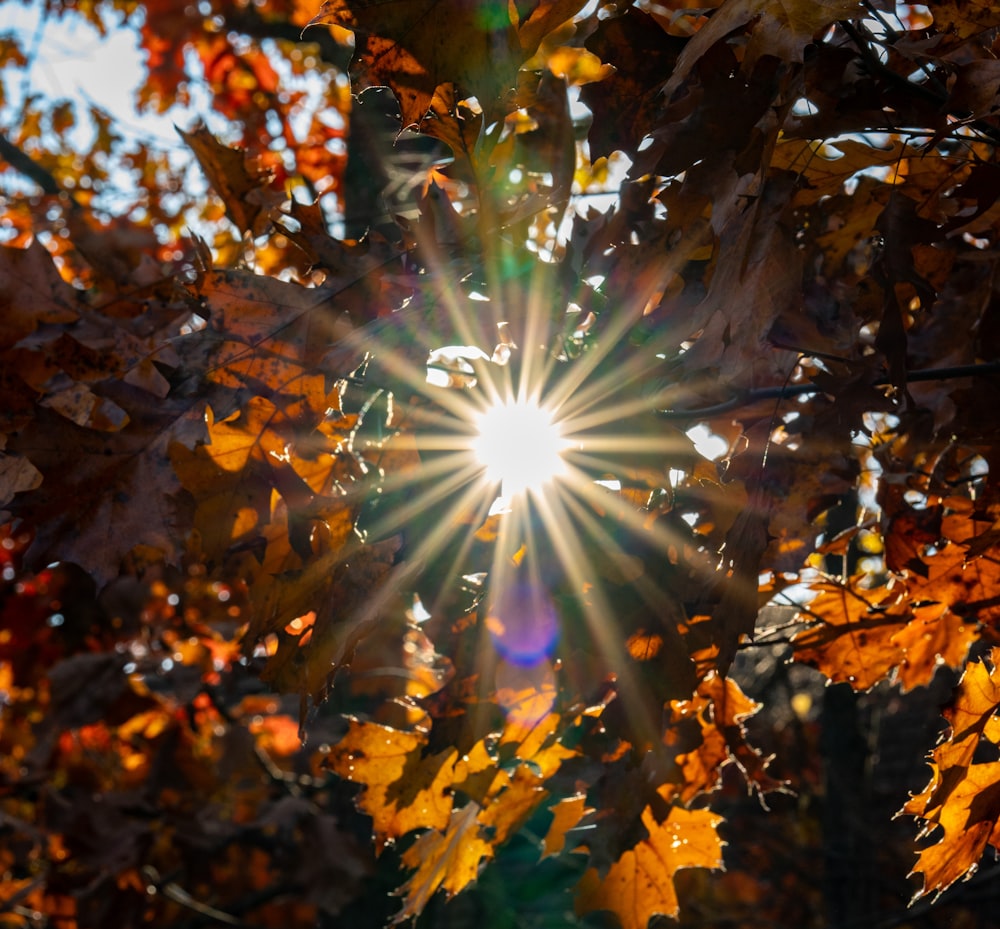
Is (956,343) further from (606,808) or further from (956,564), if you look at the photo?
(606,808)

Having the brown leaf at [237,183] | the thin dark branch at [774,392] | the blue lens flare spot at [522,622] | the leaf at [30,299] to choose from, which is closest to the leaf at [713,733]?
the blue lens flare spot at [522,622]

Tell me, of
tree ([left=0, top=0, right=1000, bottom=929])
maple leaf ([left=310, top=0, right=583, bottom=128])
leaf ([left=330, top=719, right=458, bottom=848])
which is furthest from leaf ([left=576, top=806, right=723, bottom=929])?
maple leaf ([left=310, top=0, right=583, bottom=128])

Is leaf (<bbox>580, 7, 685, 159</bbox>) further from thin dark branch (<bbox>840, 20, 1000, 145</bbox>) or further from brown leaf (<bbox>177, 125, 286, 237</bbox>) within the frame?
brown leaf (<bbox>177, 125, 286, 237</bbox>)

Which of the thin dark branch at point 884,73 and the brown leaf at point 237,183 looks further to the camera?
the brown leaf at point 237,183

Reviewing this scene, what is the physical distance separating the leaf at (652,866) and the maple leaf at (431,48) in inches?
60.4

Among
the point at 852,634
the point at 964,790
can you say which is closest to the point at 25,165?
the point at 852,634

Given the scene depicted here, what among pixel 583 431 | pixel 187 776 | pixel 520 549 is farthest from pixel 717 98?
pixel 187 776

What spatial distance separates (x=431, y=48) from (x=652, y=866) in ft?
5.59

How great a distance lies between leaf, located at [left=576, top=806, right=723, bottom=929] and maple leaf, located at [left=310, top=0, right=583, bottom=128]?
1.53m

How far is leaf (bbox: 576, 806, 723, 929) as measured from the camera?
195 cm

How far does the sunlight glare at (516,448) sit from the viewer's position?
1.54 metres

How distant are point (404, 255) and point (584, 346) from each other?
37cm

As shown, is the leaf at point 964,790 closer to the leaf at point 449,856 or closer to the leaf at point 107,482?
the leaf at point 449,856

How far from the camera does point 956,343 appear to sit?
76.0 inches
